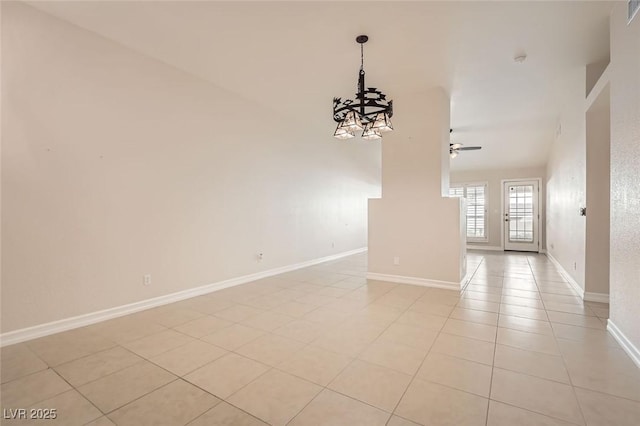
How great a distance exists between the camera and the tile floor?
1.68 meters

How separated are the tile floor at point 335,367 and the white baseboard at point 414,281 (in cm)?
67

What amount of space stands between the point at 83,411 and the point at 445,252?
4308 mm

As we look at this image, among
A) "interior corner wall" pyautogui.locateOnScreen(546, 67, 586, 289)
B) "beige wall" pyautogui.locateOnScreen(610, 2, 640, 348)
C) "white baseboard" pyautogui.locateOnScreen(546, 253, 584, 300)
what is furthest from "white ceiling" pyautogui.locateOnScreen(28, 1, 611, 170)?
"white baseboard" pyautogui.locateOnScreen(546, 253, 584, 300)

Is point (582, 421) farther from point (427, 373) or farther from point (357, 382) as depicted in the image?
point (357, 382)

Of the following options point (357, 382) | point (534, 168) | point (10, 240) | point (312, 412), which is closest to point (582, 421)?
point (357, 382)

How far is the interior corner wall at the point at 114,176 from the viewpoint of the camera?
2680mm

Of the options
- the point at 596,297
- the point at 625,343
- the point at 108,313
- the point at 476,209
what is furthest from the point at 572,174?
the point at 108,313

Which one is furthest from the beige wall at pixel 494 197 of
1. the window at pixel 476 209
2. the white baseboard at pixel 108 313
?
the white baseboard at pixel 108 313

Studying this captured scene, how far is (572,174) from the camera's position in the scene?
4461 millimetres

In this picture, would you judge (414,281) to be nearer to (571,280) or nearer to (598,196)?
(571,280)

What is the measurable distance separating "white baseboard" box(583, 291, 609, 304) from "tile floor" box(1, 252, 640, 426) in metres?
0.24

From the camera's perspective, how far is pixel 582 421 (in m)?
1.58

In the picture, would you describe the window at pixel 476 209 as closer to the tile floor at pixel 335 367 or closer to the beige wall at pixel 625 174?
the tile floor at pixel 335 367

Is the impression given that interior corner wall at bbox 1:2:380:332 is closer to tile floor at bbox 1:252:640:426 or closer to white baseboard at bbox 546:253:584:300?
tile floor at bbox 1:252:640:426
